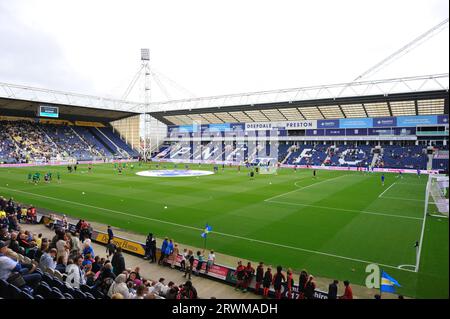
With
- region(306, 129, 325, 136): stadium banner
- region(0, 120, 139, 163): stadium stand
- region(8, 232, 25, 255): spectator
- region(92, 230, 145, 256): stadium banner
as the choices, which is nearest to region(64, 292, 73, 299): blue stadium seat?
region(8, 232, 25, 255): spectator

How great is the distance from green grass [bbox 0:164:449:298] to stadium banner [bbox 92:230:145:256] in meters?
2.47

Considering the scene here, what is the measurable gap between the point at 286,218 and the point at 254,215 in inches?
84.2

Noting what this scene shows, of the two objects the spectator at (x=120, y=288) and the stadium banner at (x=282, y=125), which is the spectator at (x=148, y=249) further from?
the stadium banner at (x=282, y=125)

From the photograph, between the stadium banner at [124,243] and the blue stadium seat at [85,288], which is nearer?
the blue stadium seat at [85,288]

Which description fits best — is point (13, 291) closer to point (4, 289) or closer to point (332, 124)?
point (4, 289)

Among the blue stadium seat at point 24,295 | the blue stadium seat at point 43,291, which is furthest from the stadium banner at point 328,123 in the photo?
the blue stadium seat at point 24,295

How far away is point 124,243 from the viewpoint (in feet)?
47.8

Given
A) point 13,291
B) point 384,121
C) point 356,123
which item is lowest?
point 13,291

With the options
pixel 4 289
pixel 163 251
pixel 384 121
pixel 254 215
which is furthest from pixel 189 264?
pixel 384 121

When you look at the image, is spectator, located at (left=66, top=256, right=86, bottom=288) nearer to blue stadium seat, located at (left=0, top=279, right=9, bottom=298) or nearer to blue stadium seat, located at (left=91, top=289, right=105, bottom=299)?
blue stadium seat, located at (left=91, top=289, right=105, bottom=299)

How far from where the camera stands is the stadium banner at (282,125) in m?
66.4

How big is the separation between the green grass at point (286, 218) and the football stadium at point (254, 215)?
0.10 metres

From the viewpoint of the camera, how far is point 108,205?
24.0 m
